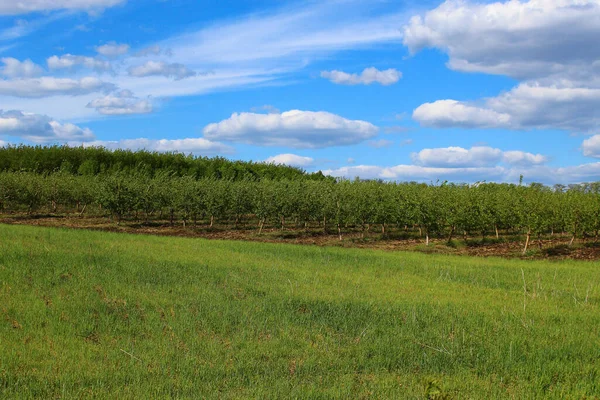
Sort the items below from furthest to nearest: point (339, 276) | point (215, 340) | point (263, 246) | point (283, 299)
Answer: point (263, 246), point (339, 276), point (283, 299), point (215, 340)

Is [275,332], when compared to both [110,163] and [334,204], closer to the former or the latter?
[334,204]

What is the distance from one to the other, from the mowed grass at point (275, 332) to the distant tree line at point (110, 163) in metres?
25.7

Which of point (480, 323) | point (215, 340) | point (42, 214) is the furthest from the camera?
point (42, 214)

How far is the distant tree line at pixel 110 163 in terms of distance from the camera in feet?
134

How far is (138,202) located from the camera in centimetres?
3072

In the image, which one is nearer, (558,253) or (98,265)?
(98,265)

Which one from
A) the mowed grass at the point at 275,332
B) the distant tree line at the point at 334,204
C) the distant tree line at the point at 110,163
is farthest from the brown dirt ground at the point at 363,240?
the mowed grass at the point at 275,332

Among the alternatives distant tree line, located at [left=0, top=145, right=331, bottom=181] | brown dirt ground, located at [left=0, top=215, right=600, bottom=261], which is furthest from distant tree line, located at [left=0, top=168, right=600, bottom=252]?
distant tree line, located at [left=0, top=145, right=331, bottom=181]

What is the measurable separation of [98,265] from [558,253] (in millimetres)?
19602

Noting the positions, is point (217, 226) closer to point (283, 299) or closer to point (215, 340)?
point (283, 299)

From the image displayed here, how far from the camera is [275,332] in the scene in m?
8.62

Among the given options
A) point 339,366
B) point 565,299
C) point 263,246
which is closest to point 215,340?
point 339,366

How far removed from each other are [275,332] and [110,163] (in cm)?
3723

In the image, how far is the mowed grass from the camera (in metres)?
6.80
